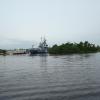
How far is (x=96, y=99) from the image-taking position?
1376cm

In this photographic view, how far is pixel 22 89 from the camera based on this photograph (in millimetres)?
17203

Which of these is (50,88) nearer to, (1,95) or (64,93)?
(64,93)

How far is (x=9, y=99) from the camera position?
1412 cm

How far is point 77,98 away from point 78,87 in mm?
3470

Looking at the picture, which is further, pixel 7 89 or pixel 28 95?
pixel 7 89

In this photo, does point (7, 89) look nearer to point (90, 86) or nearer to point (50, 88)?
point (50, 88)

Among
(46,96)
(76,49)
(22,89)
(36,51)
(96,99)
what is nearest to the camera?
(96,99)

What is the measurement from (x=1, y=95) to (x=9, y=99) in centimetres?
140

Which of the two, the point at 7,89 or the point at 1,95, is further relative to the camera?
the point at 7,89

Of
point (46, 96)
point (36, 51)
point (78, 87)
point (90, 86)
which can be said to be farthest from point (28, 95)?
point (36, 51)

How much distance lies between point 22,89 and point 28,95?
7.36ft

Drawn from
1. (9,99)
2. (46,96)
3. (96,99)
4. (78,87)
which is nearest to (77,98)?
(96,99)

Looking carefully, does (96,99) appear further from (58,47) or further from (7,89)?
(58,47)

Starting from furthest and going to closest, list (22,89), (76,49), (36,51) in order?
(76,49), (36,51), (22,89)
